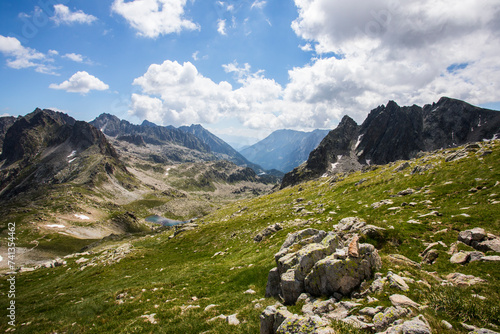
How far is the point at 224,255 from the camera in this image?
35312 mm

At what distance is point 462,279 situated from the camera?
12117mm

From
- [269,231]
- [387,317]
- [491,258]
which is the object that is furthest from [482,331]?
[269,231]

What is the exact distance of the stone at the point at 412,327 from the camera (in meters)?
7.45

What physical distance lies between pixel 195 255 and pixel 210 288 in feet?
68.3

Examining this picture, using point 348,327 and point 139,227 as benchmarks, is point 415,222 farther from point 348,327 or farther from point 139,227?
point 139,227

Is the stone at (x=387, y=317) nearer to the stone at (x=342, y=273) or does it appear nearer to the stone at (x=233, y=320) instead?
the stone at (x=342, y=273)

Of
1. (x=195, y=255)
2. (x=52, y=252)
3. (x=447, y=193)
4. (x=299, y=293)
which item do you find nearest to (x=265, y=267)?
(x=299, y=293)

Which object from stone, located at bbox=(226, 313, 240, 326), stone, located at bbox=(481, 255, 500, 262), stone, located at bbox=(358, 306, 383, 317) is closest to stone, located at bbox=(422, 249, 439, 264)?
stone, located at bbox=(481, 255, 500, 262)

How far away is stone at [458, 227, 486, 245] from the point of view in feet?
50.6

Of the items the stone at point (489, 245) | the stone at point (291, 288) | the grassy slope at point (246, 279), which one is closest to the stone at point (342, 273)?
the stone at point (291, 288)

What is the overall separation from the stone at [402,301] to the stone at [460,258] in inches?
304

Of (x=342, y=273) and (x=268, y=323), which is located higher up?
(x=342, y=273)

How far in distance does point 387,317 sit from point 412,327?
1060 mm

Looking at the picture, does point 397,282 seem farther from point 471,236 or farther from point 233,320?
point 233,320
